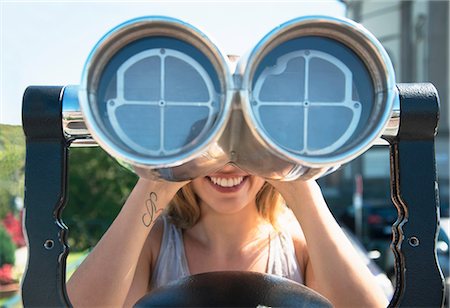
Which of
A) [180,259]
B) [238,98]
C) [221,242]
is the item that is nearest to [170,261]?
[180,259]

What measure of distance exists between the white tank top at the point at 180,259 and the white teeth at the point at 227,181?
240mm

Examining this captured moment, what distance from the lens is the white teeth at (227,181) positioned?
1327 mm

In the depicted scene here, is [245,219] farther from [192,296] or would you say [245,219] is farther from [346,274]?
[192,296]

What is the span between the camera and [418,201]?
1069 mm

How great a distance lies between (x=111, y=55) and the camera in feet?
2.81

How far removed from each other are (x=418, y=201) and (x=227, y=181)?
0.42 metres

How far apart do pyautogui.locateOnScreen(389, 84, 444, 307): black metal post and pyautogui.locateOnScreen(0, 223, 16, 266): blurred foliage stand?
12.3 ft

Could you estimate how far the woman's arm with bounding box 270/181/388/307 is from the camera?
1219mm

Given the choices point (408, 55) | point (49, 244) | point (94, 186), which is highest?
point (408, 55)

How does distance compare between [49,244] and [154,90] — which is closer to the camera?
[154,90]

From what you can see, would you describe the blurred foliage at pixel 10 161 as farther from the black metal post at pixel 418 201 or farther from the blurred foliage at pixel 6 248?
the black metal post at pixel 418 201

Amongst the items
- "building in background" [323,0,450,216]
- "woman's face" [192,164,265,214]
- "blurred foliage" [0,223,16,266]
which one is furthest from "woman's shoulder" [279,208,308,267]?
"building in background" [323,0,450,216]

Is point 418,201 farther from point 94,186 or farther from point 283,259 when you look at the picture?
point 94,186

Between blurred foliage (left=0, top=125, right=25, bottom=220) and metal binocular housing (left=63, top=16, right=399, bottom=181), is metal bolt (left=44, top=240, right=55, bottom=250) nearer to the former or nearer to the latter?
metal binocular housing (left=63, top=16, right=399, bottom=181)
